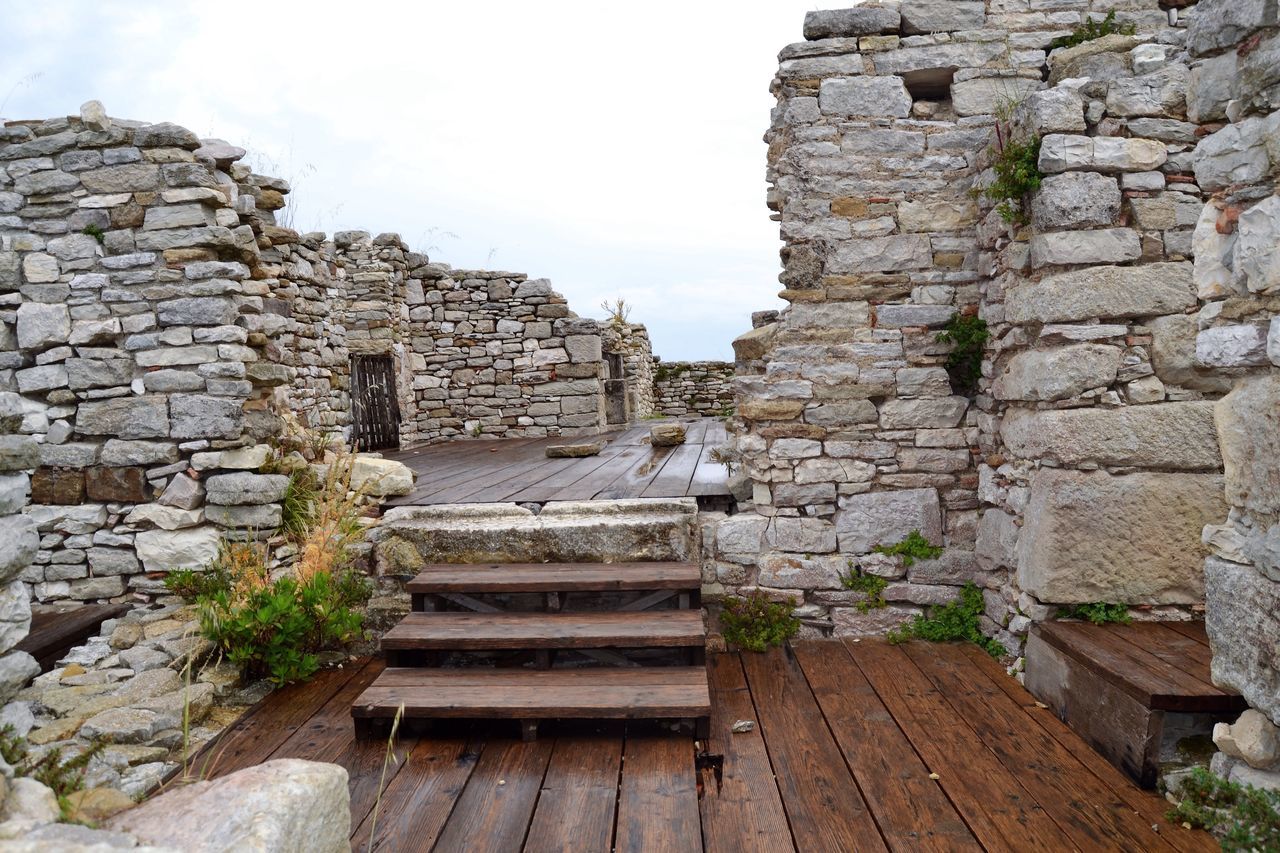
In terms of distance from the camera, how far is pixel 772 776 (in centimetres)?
294

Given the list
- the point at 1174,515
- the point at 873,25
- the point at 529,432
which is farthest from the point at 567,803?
the point at 529,432

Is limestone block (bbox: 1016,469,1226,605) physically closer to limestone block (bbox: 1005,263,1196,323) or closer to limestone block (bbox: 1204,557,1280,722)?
limestone block (bbox: 1005,263,1196,323)

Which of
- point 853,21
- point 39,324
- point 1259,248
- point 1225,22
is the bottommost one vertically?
point 1259,248

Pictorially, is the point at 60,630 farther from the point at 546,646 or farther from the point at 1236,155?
the point at 1236,155

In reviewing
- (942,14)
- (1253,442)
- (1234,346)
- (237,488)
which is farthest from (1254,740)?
(237,488)

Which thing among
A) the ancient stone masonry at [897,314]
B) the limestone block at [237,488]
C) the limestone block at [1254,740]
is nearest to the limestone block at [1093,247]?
the ancient stone masonry at [897,314]

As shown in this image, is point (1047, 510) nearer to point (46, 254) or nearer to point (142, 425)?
point (142, 425)

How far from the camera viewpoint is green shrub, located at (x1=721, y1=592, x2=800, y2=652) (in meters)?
4.24

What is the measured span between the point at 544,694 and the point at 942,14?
4.12m

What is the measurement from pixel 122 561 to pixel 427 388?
559 centimetres

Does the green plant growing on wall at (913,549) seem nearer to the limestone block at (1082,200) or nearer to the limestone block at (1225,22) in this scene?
the limestone block at (1082,200)

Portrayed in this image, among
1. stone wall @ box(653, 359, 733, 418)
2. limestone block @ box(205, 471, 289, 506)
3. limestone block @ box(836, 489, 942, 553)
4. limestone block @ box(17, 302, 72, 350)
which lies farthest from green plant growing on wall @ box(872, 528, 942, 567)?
stone wall @ box(653, 359, 733, 418)

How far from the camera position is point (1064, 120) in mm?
3418

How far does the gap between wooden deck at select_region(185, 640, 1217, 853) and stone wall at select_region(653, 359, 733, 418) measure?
11438mm
